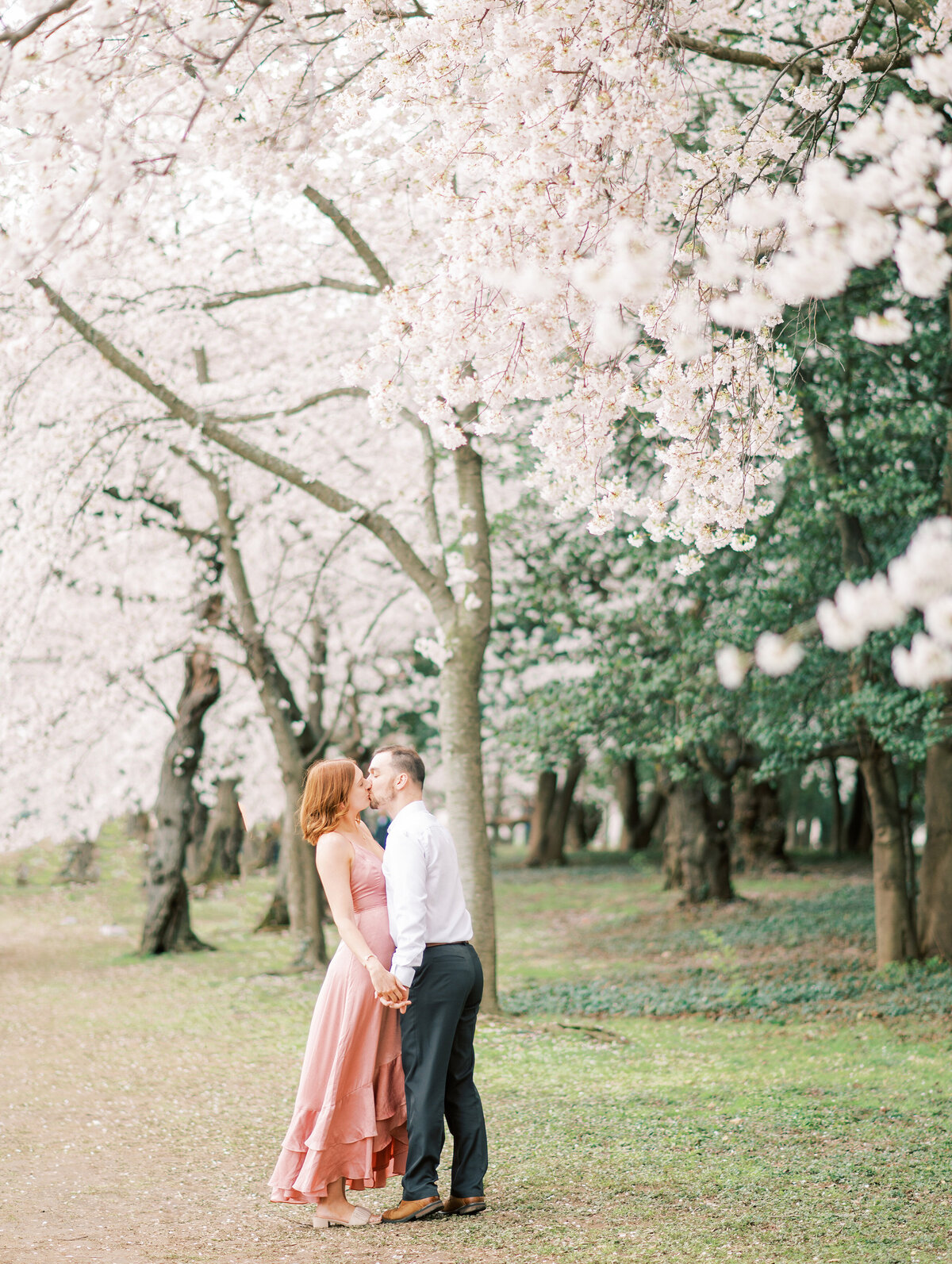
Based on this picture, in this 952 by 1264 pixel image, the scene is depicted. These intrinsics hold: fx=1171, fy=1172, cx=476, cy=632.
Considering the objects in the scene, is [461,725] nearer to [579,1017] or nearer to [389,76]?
[579,1017]

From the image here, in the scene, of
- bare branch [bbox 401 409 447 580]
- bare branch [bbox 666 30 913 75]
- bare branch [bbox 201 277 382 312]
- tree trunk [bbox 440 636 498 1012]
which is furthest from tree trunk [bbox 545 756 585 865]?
bare branch [bbox 666 30 913 75]

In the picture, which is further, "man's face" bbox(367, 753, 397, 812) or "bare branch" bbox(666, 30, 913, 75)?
"bare branch" bbox(666, 30, 913, 75)

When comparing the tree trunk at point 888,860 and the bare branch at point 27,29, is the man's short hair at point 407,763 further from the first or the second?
the tree trunk at point 888,860

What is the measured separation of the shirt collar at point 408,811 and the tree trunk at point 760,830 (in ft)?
68.2

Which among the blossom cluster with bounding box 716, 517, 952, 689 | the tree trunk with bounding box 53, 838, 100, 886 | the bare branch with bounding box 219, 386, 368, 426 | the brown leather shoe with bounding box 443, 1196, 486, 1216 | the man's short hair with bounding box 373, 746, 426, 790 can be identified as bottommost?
the tree trunk with bounding box 53, 838, 100, 886

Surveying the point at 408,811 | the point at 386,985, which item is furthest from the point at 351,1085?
the point at 408,811

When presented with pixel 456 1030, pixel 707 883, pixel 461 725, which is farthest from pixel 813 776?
pixel 456 1030

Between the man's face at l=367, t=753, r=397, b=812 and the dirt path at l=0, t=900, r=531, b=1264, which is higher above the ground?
the man's face at l=367, t=753, r=397, b=812

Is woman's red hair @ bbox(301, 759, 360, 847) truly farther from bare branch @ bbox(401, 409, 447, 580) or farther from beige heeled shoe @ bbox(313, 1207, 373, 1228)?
bare branch @ bbox(401, 409, 447, 580)

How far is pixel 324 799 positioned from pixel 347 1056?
1.02 meters

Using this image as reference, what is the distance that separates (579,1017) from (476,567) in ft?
14.1

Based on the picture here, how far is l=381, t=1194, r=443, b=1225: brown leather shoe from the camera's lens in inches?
181

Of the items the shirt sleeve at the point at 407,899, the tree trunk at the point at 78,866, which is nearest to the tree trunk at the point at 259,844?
the tree trunk at the point at 78,866

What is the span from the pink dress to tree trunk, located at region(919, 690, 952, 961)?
781 cm
